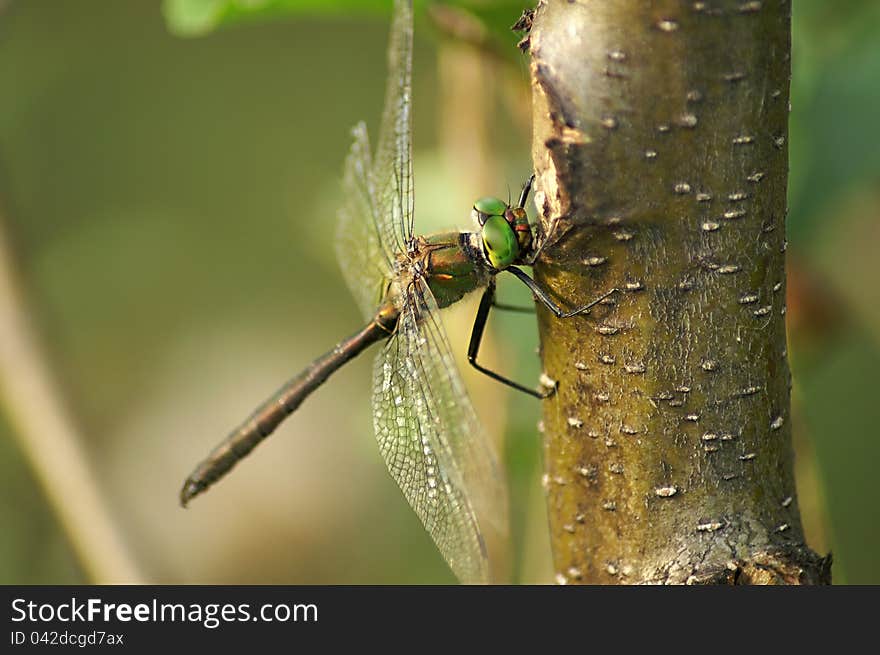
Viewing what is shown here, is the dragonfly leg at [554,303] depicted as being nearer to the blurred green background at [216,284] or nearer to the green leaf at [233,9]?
the green leaf at [233,9]

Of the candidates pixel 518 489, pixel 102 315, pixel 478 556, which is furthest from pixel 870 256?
pixel 102 315

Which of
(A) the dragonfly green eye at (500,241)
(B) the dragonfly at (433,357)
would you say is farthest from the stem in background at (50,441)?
(A) the dragonfly green eye at (500,241)

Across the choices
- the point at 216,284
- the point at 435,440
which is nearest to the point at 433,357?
the point at 435,440

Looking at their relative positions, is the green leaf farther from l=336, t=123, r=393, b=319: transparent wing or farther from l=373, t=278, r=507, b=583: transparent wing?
l=373, t=278, r=507, b=583: transparent wing

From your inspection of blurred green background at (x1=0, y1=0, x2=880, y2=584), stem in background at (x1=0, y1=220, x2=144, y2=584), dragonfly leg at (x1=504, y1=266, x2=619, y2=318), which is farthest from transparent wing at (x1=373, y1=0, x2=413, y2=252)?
blurred green background at (x1=0, y1=0, x2=880, y2=584)

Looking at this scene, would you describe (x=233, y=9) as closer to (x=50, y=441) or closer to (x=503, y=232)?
(x=503, y=232)

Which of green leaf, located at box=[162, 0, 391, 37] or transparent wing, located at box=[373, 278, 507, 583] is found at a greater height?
green leaf, located at box=[162, 0, 391, 37]
